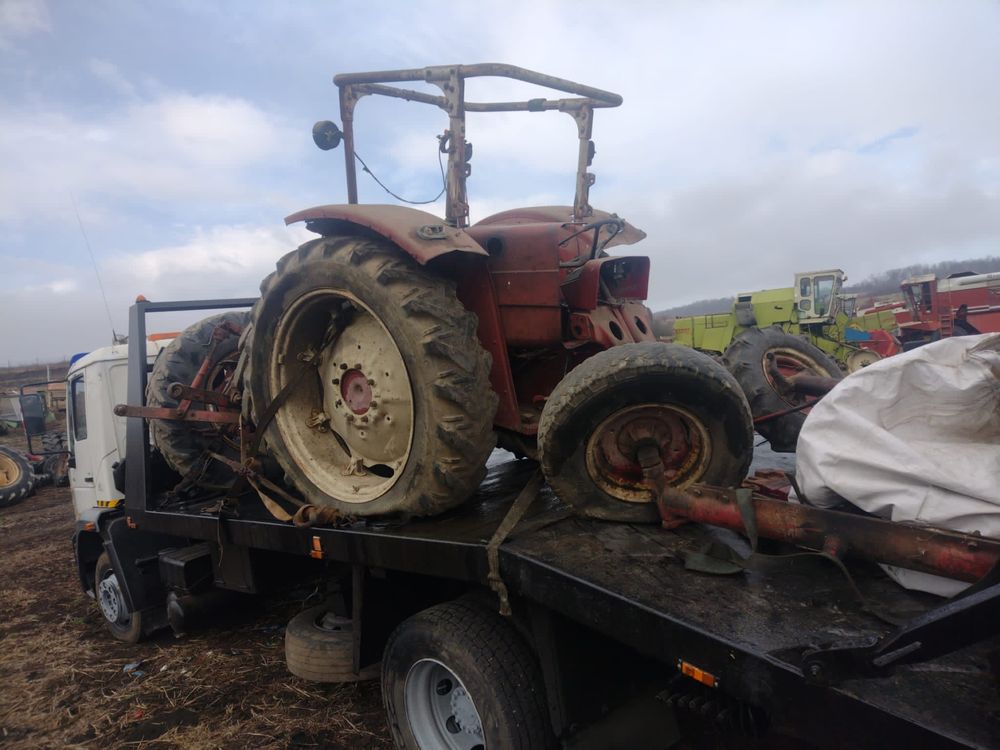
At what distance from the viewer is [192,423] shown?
15.0ft

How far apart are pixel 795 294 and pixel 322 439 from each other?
56.0ft

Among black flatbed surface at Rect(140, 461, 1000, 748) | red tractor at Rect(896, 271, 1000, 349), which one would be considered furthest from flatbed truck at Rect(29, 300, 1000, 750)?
red tractor at Rect(896, 271, 1000, 349)

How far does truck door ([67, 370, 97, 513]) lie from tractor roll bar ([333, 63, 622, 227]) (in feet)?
11.2

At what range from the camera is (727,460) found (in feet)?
8.33

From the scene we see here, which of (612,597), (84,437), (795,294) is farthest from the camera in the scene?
(795,294)

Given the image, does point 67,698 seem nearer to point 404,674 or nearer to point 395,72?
point 404,674

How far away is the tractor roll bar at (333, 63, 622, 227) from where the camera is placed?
3.87 metres

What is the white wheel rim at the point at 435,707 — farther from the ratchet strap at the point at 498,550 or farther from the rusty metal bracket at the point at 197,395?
the rusty metal bracket at the point at 197,395

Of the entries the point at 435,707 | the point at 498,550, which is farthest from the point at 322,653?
the point at 498,550

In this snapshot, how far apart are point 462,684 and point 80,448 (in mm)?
4978

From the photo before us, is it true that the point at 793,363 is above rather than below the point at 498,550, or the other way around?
above

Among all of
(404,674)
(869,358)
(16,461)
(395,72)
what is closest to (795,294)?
(869,358)

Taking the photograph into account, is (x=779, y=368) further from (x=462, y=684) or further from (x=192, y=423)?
(x=192, y=423)

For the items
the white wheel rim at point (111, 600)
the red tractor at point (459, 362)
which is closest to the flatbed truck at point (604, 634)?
the red tractor at point (459, 362)
